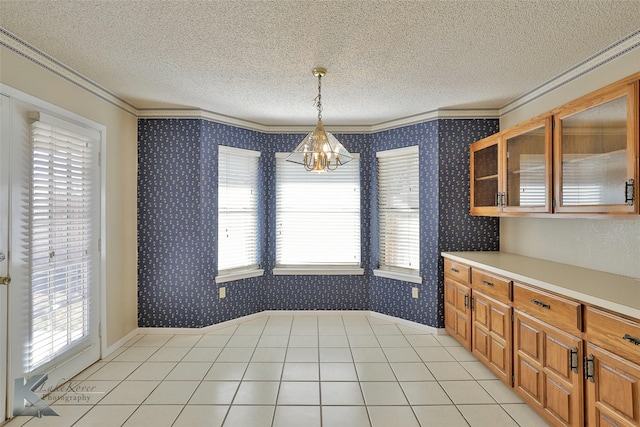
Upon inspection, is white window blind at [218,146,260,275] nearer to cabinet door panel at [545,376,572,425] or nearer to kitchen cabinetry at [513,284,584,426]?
kitchen cabinetry at [513,284,584,426]

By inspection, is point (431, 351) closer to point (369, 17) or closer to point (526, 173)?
point (526, 173)

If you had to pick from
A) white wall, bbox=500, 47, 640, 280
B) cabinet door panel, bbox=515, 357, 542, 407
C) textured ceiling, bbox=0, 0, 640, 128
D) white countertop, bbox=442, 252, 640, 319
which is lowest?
cabinet door panel, bbox=515, 357, 542, 407

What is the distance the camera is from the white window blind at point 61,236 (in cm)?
236

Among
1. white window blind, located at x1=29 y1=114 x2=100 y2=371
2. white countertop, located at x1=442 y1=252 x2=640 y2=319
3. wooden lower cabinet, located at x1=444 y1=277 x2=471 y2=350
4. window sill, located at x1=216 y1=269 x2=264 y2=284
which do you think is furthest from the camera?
window sill, located at x1=216 y1=269 x2=264 y2=284

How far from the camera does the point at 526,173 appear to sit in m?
2.75

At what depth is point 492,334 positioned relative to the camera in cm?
273

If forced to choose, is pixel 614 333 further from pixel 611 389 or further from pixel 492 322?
pixel 492 322

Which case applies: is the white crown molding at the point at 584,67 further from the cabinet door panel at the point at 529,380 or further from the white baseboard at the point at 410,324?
the white baseboard at the point at 410,324

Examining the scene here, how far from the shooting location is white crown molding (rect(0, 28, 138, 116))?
2.17 metres

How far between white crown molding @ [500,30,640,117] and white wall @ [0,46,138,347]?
13.4 ft

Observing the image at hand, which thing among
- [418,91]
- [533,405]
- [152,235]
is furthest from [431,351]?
[152,235]

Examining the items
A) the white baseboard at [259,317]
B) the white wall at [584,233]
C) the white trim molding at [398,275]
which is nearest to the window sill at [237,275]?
the white baseboard at [259,317]

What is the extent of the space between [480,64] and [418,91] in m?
0.66

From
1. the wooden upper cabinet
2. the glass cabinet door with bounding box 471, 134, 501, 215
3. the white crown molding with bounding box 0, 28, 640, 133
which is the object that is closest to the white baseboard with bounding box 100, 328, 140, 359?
the white crown molding with bounding box 0, 28, 640, 133
